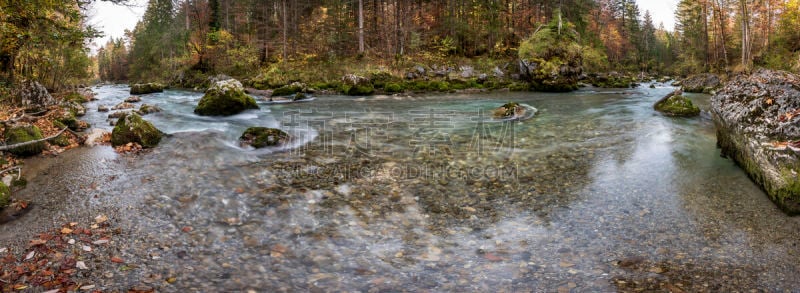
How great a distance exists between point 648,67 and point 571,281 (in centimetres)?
7962

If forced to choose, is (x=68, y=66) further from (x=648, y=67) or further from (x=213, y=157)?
(x=648, y=67)

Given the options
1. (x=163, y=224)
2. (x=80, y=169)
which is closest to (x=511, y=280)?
(x=163, y=224)

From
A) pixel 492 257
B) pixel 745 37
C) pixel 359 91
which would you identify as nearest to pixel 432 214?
pixel 492 257

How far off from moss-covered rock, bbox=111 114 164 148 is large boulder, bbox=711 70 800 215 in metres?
12.4

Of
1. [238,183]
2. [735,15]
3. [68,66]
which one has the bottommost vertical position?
[238,183]

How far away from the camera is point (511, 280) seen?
429cm

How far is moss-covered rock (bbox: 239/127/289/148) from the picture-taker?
33.4 ft

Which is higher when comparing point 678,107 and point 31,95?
point 31,95

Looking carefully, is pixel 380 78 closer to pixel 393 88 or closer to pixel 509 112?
pixel 393 88

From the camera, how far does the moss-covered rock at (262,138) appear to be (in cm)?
→ 1017

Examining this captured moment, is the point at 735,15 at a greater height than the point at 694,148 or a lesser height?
greater

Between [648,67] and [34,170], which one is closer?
[34,170]

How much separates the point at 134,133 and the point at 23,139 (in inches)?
79.2

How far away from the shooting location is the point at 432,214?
620 centimetres
